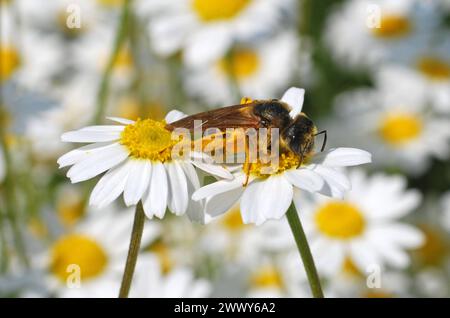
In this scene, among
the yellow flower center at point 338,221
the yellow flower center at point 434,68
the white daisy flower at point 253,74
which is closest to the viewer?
the yellow flower center at point 338,221

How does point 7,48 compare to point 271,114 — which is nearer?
point 271,114

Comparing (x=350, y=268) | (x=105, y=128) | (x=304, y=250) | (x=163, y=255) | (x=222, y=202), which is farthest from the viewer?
(x=163, y=255)

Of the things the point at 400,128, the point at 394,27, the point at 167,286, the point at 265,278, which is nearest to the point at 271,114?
the point at 167,286

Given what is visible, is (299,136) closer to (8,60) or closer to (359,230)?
(359,230)

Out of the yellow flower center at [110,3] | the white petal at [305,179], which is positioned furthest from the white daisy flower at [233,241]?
the yellow flower center at [110,3]

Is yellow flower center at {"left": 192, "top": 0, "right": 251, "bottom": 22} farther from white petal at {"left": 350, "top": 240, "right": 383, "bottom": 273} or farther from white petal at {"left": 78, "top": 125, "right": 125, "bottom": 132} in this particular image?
white petal at {"left": 78, "top": 125, "right": 125, "bottom": 132}

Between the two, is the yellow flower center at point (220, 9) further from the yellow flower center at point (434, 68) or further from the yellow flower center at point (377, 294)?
the yellow flower center at point (377, 294)

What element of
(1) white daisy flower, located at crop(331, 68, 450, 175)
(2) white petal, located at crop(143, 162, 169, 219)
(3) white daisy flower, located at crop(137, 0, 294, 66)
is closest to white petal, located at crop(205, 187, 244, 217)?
(2) white petal, located at crop(143, 162, 169, 219)
